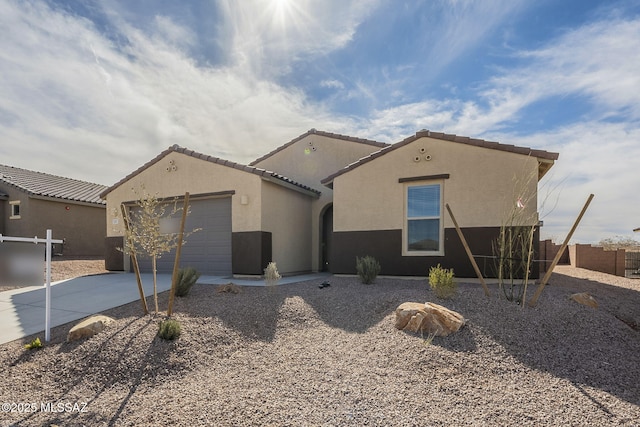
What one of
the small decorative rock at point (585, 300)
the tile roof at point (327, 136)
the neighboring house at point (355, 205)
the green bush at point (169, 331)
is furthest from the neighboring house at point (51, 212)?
the small decorative rock at point (585, 300)

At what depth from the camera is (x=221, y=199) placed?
1121cm

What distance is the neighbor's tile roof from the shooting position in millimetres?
16609

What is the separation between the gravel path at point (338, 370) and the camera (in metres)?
3.37

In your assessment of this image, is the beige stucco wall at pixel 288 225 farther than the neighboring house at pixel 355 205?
Yes

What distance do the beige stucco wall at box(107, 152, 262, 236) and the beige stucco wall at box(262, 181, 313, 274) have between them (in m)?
0.41

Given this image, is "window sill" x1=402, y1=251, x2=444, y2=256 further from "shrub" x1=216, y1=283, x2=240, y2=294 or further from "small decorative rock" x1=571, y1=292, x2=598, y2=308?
"shrub" x1=216, y1=283, x2=240, y2=294

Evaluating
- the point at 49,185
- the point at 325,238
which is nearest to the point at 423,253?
the point at 325,238

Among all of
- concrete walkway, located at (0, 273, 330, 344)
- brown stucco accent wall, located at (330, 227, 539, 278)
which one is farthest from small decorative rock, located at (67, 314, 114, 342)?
brown stucco accent wall, located at (330, 227, 539, 278)

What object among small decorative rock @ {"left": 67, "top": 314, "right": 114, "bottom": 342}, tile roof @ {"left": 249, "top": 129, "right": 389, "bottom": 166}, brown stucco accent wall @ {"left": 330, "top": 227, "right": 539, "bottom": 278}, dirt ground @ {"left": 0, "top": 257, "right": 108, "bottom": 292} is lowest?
dirt ground @ {"left": 0, "top": 257, "right": 108, "bottom": 292}

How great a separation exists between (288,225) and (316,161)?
12.2 ft

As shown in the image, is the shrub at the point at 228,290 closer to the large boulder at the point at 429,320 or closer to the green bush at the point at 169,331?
the green bush at the point at 169,331

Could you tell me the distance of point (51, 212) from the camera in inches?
661

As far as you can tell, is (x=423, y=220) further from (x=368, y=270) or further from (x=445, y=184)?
(x=368, y=270)

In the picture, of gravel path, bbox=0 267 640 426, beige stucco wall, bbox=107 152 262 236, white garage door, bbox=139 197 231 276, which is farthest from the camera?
white garage door, bbox=139 197 231 276
